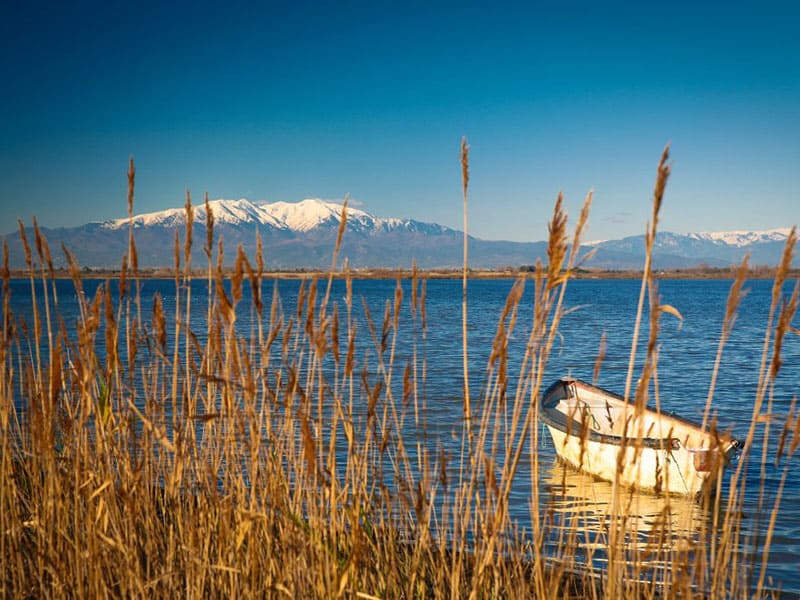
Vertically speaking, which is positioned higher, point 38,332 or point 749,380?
point 38,332

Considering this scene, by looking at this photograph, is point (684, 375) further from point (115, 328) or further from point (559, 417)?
point (115, 328)

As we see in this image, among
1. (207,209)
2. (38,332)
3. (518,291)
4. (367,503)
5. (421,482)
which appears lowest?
(367,503)

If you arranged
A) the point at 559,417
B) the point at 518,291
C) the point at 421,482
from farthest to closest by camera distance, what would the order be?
1. the point at 559,417
2. the point at 421,482
3. the point at 518,291

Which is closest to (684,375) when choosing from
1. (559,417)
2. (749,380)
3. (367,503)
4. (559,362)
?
(749,380)

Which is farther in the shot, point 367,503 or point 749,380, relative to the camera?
point 749,380

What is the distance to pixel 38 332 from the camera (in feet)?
11.5

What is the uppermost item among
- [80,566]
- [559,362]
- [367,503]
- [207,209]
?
[207,209]

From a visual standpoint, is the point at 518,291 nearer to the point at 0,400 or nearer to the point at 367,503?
the point at 367,503

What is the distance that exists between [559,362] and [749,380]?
6605 mm

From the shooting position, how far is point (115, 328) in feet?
10.7

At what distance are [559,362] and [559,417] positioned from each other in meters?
15.3

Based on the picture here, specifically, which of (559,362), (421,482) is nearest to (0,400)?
(421,482)

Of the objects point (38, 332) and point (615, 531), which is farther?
point (38, 332)

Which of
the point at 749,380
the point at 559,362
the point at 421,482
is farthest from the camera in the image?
the point at 559,362
